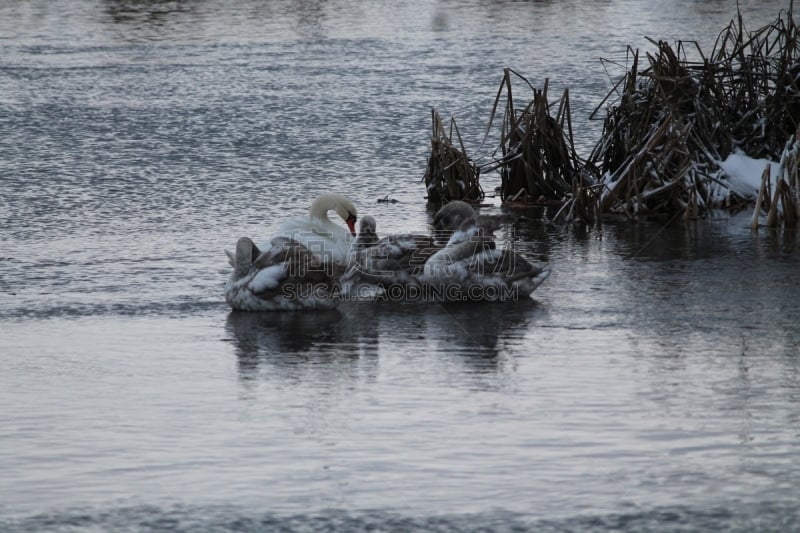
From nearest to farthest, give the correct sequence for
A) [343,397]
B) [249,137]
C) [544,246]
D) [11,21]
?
[343,397] → [544,246] → [249,137] → [11,21]

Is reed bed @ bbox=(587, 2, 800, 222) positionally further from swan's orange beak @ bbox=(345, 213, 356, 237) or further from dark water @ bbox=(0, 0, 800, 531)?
swan's orange beak @ bbox=(345, 213, 356, 237)

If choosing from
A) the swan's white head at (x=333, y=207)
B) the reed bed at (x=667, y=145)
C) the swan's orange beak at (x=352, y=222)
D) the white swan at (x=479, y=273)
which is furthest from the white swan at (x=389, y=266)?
the reed bed at (x=667, y=145)

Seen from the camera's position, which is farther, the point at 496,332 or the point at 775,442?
the point at 496,332

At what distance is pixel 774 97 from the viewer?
14.9 m

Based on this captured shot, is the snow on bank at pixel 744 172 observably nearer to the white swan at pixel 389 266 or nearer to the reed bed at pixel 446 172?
the reed bed at pixel 446 172

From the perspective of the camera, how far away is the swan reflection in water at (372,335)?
9148 millimetres

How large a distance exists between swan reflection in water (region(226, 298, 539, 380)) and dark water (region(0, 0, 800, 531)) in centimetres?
3

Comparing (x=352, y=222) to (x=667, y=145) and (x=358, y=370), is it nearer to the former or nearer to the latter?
(x=667, y=145)

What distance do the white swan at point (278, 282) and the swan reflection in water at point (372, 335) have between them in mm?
79

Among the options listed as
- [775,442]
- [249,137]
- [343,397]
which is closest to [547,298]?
[343,397]

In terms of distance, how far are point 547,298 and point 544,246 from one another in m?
2.31

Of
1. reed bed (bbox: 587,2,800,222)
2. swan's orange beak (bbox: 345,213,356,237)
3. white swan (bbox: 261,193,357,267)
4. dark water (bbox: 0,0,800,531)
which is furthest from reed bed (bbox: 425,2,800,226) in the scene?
white swan (bbox: 261,193,357,267)

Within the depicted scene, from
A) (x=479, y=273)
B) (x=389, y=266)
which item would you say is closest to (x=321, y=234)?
(x=389, y=266)

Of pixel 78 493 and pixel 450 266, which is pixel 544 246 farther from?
pixel 78 493
